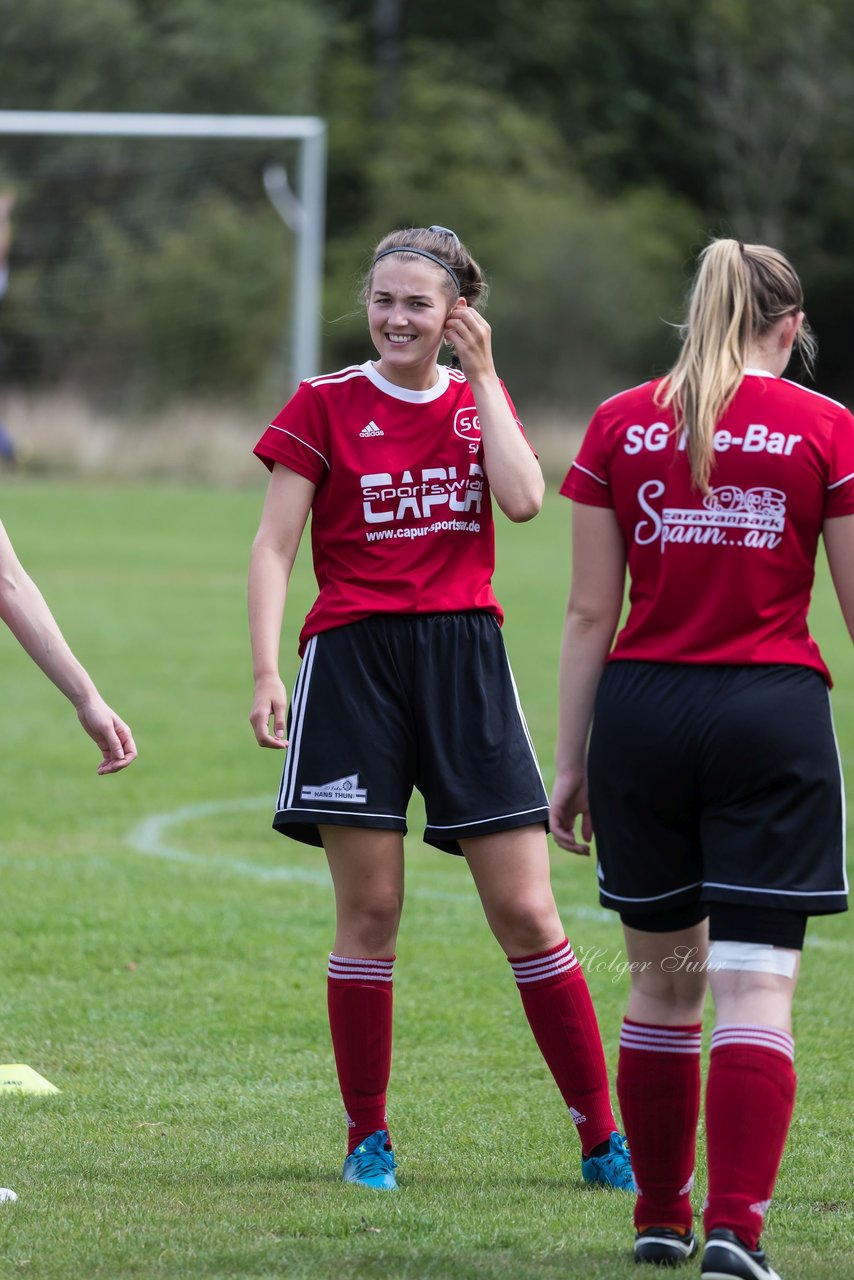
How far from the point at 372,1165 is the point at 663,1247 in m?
0.79

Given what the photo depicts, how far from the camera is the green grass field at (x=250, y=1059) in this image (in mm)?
3467

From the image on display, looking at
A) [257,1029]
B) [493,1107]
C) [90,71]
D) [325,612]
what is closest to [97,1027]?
[257,1029]

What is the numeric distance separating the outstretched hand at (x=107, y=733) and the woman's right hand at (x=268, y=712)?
262 millimetres

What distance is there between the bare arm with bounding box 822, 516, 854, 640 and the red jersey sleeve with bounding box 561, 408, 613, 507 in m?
0.40

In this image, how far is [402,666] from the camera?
3852 millimetres

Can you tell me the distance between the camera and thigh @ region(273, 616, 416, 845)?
12.5 ft

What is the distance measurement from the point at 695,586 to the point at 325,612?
982 millimetres

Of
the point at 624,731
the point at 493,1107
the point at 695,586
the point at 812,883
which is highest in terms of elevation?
the point at 695,586

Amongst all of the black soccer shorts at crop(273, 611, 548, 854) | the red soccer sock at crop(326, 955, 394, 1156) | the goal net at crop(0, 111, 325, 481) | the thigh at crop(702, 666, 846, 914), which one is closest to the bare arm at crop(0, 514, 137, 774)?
the black soccer shorts at crop(273, 611, 548, 854)

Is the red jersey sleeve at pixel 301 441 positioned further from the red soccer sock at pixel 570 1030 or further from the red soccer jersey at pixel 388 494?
the red soccer sock at pixel 570 1030

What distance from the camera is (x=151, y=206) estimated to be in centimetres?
3631

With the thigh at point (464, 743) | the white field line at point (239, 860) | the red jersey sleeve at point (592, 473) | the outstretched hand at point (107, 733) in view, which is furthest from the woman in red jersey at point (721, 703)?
the white field line at point (239, 860)

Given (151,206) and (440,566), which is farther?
(151,206)

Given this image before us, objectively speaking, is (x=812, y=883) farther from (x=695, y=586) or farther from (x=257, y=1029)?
(x=257, y=1029)
